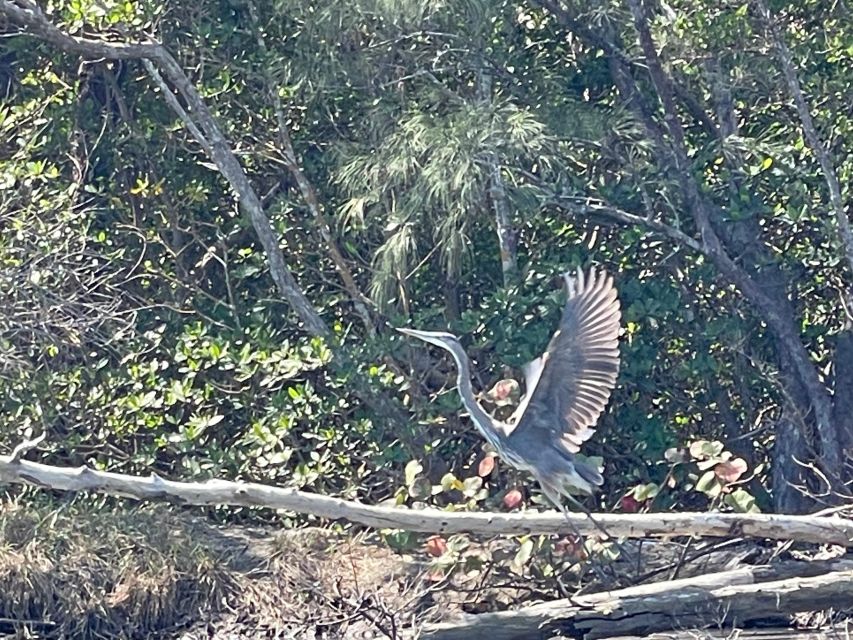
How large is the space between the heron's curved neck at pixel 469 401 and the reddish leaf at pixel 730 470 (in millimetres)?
1076

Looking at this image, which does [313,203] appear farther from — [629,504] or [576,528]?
[576,528]

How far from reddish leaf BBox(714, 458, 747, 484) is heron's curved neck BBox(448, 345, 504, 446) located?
3.53 ft

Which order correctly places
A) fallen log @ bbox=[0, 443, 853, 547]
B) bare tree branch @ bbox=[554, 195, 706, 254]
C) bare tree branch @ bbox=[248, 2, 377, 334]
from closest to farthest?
fallen log @ bbox=[0, 443, 853, 547]
bare tree branch @ bbox=[554, 195, 706, 254]
bare tree branch @ bbox=[248, 2, 377, 334]

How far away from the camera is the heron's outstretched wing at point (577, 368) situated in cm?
646

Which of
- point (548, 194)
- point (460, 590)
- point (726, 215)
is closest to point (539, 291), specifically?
point (548, 194)

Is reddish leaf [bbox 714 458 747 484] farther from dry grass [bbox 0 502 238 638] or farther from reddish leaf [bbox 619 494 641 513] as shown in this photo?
dry grass [bbox 0 502 238 638]

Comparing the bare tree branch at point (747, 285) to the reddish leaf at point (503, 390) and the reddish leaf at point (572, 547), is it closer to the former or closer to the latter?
the reddish leaf at point (503, 390)

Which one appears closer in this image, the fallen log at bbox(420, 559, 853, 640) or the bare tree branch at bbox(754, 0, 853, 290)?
the fallen log at bbox(420, 559, 853, 640)

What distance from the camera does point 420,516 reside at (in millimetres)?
6453

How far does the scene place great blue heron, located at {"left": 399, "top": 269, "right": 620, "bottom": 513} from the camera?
6.47 meters

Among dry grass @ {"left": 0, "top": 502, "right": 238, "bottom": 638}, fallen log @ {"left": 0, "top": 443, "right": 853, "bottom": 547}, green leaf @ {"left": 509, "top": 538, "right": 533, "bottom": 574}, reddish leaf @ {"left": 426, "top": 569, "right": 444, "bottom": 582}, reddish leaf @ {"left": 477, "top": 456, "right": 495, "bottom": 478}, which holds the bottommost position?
dry grass @ {"left": 0, "top": 502, "right": 238, "bottom": 638}

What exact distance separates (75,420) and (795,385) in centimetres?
383

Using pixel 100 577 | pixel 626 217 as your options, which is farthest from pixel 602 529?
pixel 100 577

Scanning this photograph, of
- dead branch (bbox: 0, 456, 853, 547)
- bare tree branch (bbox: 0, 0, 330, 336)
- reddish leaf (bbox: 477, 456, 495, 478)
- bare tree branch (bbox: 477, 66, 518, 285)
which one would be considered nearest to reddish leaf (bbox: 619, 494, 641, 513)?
reddish leaf (bbox: 477, 456, 495, 478)
